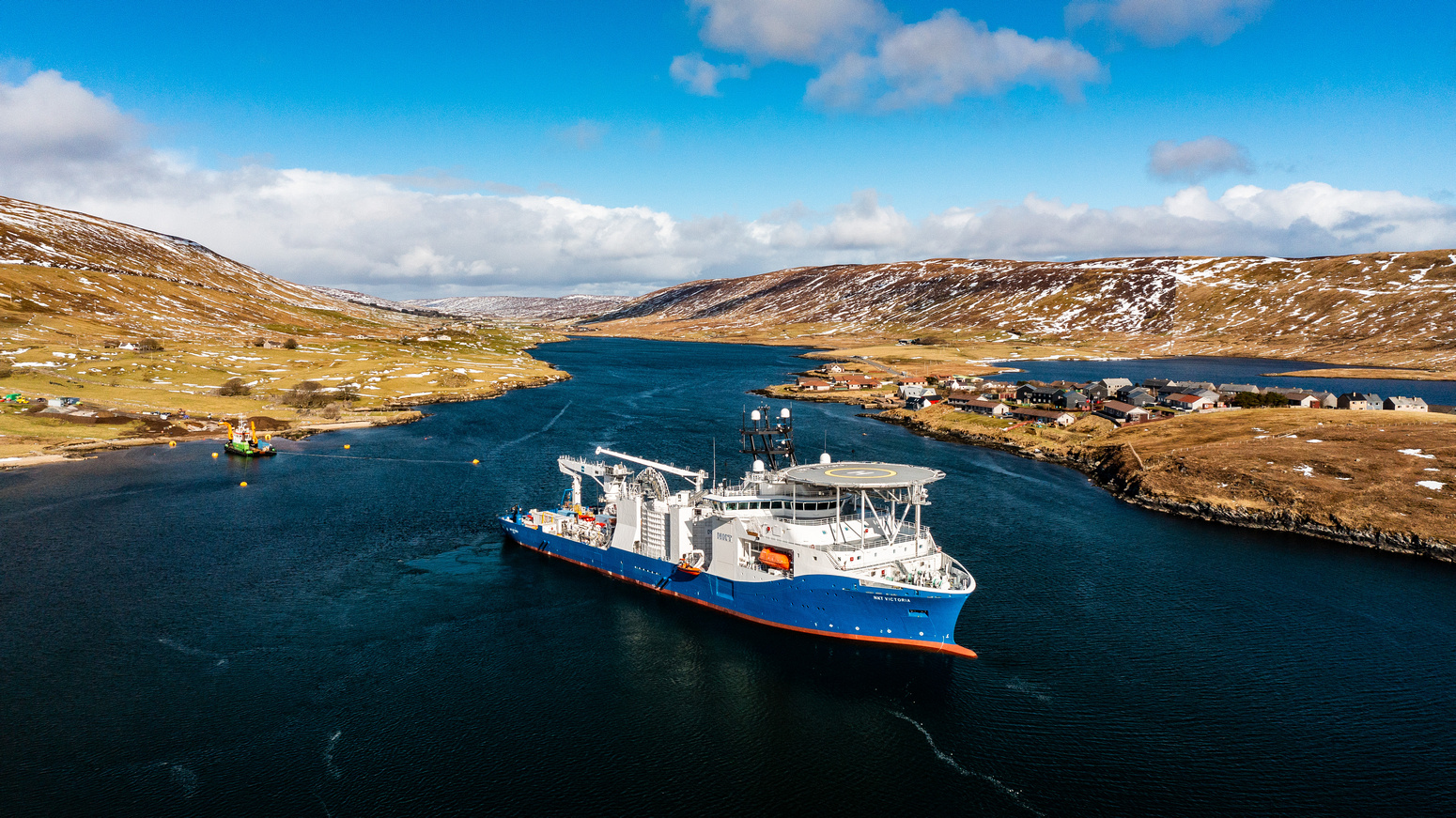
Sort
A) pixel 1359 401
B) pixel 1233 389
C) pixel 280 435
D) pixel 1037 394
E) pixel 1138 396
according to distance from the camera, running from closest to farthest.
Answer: pixel 280 435, pixel 1359 401, pixel 1138 396, pixel 1233 389, pixel 1037 394

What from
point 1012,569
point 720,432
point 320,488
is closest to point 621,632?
point 1012,569

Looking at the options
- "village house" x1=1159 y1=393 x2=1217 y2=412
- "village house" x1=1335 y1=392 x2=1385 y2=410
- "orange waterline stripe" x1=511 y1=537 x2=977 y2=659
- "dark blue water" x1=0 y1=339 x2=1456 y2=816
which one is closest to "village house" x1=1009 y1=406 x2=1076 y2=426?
"village house" x1=1159 y1=393 x2=1217 y2=412

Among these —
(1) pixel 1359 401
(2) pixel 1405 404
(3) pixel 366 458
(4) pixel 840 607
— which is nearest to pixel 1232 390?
(1) pixel 1359 401

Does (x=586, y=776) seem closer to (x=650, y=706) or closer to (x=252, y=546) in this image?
(x=650, y=706)

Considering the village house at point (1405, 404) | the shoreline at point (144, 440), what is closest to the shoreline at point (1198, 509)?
the village house at point (1405, 404)

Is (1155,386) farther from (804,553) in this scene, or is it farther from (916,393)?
(804,553)

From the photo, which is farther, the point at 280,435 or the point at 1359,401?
the point at 1359,401

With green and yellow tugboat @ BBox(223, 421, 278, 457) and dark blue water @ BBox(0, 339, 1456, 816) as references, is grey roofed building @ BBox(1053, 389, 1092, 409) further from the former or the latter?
green and yellow tugboat @ BBox(223, 421, 278, 457)
